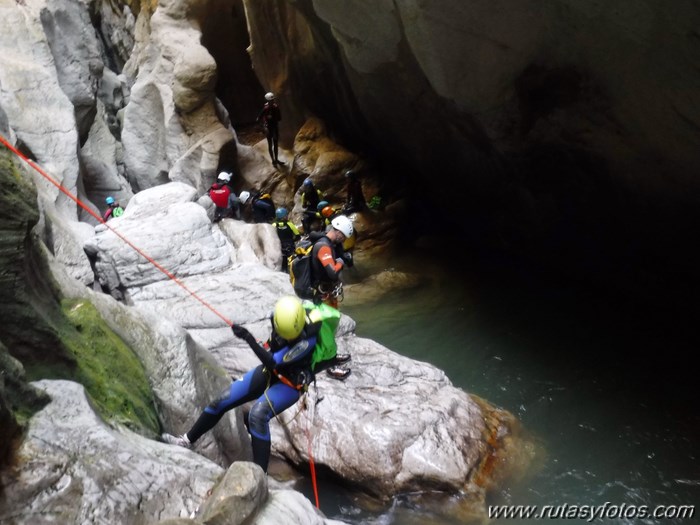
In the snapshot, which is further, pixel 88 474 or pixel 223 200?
pixel 223 200

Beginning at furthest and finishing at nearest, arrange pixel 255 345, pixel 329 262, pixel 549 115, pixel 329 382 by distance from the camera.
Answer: pixel 549 115 < pixel 329 382 < pixel 329 262 < pixel 255 345

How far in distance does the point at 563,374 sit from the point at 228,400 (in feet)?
17.2

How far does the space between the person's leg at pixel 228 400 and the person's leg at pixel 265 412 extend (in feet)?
0.33

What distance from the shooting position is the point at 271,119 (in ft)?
50.6

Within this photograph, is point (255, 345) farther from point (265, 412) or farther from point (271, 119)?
point (271, 119)

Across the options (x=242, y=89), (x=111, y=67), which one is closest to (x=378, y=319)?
(x=242, y=89)

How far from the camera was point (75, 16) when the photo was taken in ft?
47.3

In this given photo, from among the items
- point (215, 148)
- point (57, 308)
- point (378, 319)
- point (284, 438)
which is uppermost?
point (57, 308)

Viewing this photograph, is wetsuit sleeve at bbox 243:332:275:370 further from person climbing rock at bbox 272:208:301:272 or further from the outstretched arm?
person climbing rock at bbox 272:208:301:272

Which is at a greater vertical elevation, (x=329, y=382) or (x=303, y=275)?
(x=303, y=275)

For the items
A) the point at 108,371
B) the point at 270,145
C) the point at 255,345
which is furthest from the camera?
the point at 270,145

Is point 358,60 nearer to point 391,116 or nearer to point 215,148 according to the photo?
point 391,116

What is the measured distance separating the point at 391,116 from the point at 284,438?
29.4 ft

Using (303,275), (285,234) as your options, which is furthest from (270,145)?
(303,275)
